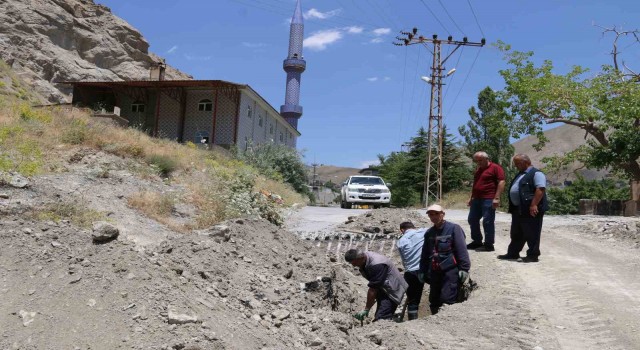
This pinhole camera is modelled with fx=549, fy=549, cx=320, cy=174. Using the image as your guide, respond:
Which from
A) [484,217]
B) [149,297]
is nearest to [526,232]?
[484,217]

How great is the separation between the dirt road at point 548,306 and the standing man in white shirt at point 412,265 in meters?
0.70

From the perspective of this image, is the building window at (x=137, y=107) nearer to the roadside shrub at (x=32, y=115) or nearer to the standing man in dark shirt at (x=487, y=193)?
the roadside shrub at (x=32, y=115)

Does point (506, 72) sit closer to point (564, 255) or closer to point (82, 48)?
point (564, 255)

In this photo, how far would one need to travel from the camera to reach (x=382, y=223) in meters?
13.5

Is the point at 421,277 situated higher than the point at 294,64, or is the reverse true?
the point at 294,64

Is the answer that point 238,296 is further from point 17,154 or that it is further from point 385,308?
point 17,154

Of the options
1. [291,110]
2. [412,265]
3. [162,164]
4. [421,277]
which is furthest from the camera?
[291,110]

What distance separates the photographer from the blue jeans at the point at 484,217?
8633mm

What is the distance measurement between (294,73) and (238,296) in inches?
2375

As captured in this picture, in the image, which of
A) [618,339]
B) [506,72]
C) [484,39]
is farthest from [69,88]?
[618,339]

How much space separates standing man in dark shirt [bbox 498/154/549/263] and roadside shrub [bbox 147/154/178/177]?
1059 cm

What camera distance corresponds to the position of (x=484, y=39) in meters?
29.8

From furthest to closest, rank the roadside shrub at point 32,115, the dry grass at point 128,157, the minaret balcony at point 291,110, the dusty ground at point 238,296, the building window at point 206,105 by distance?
the minaret balcony at point 291,110 → the building window at point 206,105 → the roadside shrub at point 32,115 → the dry grass at point 128,157 → the dusty ground at point 238,296

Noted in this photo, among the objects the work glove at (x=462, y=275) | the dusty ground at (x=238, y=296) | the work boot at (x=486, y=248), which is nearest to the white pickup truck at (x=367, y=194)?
the work boot at (x=486, y=248)
